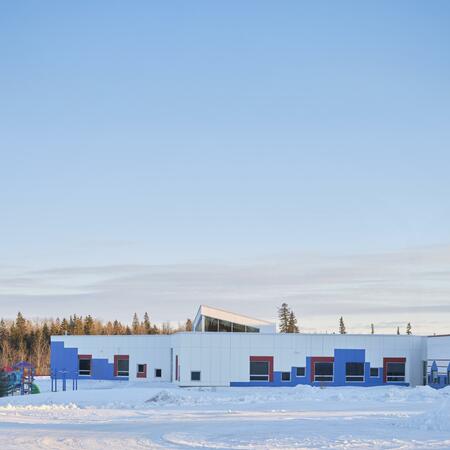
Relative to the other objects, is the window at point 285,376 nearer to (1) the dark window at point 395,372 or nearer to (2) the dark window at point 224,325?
(2) the dark window at point 224,325

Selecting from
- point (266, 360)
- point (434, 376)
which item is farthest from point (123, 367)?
point (434, 376)

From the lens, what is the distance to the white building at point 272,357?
4938 cm

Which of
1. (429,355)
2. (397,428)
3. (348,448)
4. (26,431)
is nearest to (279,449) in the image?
(348,448)

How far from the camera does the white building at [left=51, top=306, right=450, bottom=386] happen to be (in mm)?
49375

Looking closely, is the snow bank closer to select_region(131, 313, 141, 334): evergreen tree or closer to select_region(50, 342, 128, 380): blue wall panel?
select_region(50, 342, 128, 380): blue wall panel

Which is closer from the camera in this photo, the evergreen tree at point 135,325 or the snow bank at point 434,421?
the snow bank at point 434,421

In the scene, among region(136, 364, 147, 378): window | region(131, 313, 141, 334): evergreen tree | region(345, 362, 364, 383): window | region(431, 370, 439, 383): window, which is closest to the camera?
region(431, 370, 439, 383): window

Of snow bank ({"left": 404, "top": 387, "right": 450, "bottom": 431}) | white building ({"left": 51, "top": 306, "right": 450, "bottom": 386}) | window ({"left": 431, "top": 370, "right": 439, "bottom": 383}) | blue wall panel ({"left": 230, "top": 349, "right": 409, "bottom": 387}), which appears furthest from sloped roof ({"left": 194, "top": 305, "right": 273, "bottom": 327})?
snow bank ({"left": 404, "top": 387, "right": 450, "bottom": 431})

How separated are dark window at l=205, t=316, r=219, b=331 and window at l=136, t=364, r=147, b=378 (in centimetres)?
549

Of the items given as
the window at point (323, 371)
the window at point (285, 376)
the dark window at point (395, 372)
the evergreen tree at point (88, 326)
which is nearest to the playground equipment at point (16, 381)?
the window at point (285, 376)

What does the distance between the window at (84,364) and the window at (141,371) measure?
3.64 metres

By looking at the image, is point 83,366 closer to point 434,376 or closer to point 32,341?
point 434,376

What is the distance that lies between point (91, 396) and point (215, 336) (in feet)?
33.7

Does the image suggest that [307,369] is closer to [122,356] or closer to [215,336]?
[215,336]
